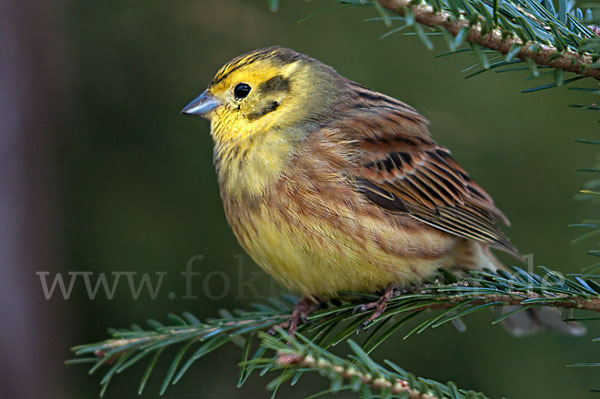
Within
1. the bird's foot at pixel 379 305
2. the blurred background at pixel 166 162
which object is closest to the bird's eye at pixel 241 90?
the blurred background at pixel 166 162

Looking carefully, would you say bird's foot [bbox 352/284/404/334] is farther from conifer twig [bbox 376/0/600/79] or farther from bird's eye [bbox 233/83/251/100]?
conifer twig [bbox 376/0/600/79]

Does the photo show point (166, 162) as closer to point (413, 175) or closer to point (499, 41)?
Result: point (413, 175)

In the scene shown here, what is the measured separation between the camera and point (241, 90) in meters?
2.95

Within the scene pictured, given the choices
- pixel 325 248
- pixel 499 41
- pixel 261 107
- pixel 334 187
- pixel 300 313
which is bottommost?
pixel 300 313

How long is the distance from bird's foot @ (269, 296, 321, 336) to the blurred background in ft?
2.30

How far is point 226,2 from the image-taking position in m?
3.51

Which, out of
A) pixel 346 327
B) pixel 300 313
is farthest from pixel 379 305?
pixel 300 313

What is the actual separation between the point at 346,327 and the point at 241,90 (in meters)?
1.14

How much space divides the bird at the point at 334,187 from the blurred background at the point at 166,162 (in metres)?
0.33

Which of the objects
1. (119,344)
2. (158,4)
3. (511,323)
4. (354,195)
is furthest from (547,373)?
(158,4)

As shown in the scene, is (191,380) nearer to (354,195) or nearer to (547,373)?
(354,195)

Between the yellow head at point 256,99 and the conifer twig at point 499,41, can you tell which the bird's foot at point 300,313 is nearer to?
the yellow head at point 256,99

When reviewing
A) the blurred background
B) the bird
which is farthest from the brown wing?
the blurred background

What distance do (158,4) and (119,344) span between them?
191 cm
